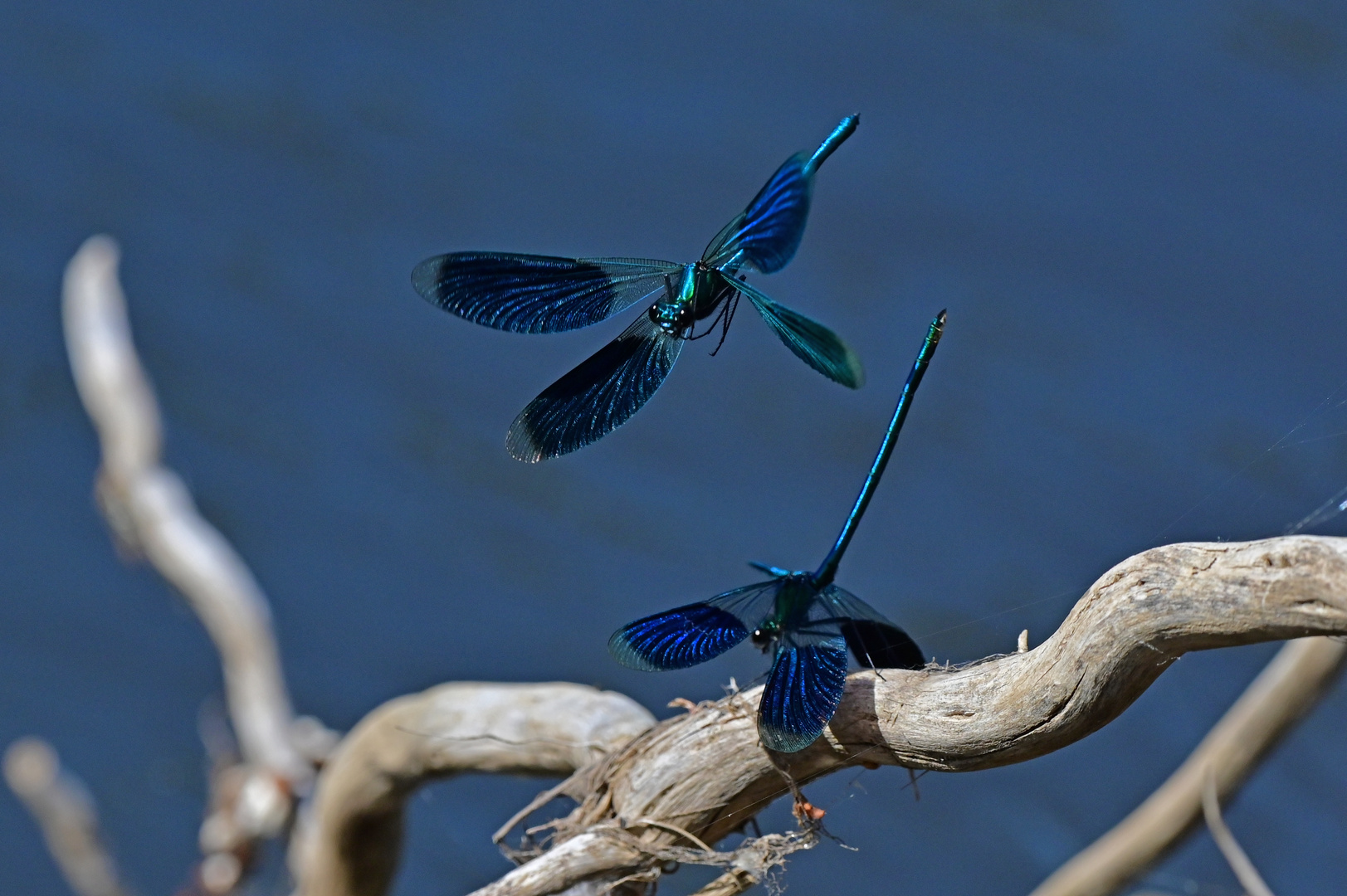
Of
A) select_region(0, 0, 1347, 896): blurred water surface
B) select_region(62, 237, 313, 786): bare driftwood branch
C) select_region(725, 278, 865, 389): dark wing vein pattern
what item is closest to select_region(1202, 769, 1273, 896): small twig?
select_region(725, 278, 865, 389): dark wing vein pattern

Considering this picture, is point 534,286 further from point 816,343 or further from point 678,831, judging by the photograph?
point 678,831

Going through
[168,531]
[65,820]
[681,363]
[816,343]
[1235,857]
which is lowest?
[1235,857]

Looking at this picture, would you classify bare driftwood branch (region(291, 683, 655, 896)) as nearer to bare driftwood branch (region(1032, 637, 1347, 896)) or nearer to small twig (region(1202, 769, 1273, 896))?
small twig (region(1202, 769, 1273, 896))

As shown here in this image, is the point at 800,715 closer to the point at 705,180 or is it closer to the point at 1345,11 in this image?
the point at 705,180

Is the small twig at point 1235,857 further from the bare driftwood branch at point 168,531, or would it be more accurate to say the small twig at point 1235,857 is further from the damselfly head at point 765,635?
the bare driftwood branch at point 168,531

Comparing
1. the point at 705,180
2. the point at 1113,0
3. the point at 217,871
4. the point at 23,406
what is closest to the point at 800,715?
the point at 217,871

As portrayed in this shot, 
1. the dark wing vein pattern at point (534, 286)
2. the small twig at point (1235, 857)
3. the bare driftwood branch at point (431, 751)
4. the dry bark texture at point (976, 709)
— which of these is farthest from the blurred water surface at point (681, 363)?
the dark wing vein pattern at point (534, 286)

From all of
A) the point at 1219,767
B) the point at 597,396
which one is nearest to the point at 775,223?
the point at 597,396
